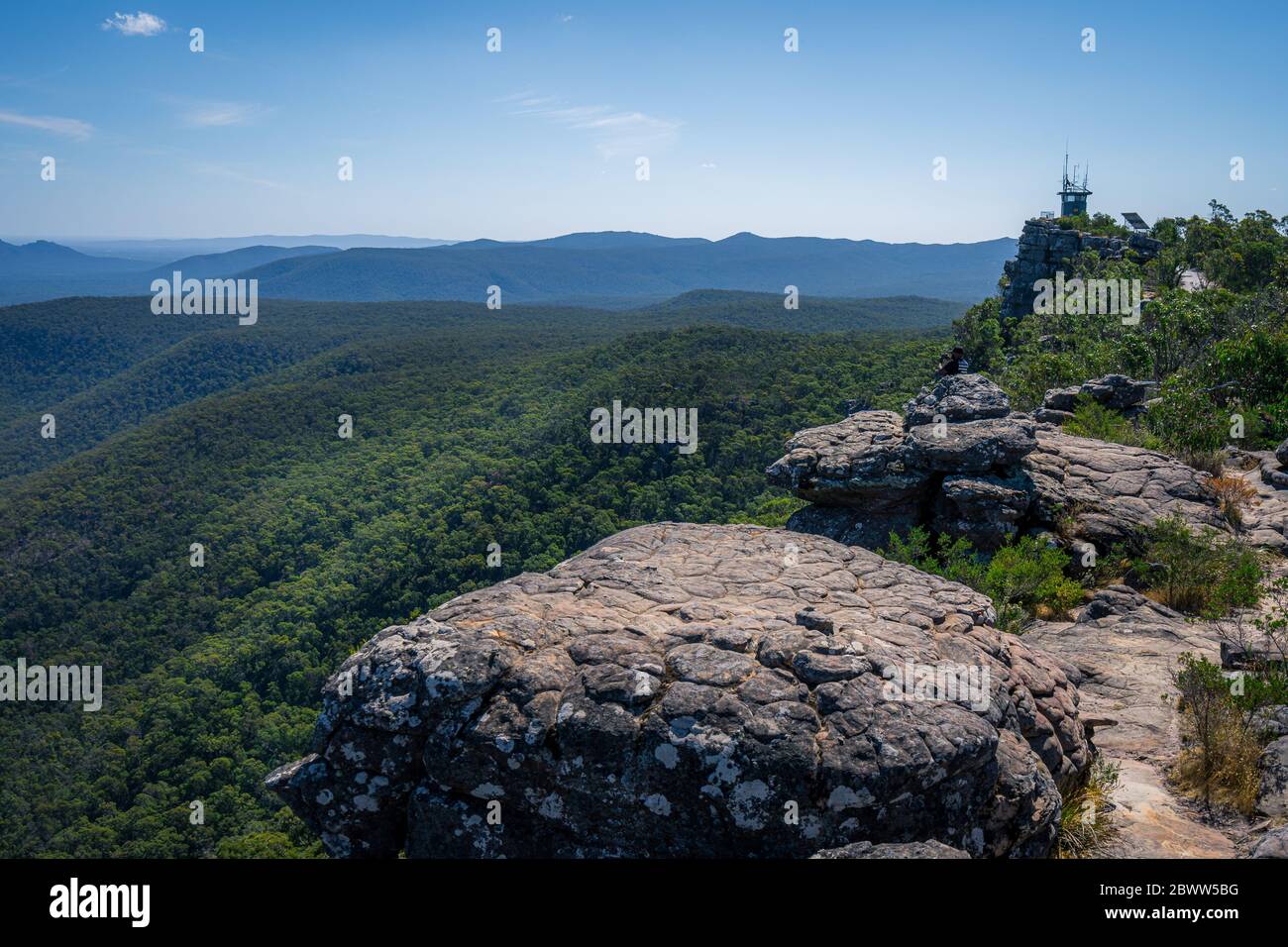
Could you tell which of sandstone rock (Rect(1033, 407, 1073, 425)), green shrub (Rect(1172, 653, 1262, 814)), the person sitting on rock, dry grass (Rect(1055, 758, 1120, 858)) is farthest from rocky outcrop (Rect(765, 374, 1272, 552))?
dry grass (Rect(1055, 758, 1120, 858))

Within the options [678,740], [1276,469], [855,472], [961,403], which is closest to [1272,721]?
[678,740]

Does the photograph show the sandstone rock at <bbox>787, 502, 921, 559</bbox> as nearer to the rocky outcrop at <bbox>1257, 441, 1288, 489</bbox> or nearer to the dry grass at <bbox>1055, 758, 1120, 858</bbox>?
the dry grass at <bbox>1055, 758, 1120, 858</bbox>

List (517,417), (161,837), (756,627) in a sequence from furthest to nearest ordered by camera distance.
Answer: (517,417)
(161,837)
(756,627)

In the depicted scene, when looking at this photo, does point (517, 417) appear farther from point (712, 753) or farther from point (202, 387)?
point (202, 387)

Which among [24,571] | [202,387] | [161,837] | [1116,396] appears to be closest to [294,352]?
[202,387]

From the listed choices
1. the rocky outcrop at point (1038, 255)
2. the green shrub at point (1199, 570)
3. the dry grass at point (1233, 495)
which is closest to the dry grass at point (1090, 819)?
the green shrub at point (1199, 570)

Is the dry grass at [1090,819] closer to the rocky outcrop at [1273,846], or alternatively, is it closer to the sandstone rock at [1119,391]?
the rocky outcrop at [1273,846]
